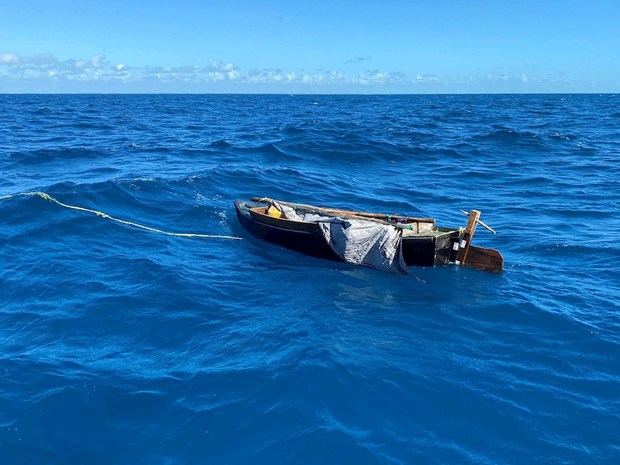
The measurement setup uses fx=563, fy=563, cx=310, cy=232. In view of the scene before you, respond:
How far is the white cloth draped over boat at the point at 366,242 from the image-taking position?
15.6 meters

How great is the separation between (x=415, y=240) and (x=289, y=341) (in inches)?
209

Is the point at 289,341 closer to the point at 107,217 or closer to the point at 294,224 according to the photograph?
the point at 294,224

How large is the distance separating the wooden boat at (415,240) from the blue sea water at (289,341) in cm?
36

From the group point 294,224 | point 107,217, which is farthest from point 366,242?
point 107,217

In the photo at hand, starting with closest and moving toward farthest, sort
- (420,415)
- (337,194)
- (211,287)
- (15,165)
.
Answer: (420,415) → (211,287) → (337,194) → (15,165)

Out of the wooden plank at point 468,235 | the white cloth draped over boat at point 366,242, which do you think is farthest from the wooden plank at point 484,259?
the white cloth draped over boat at point 366,242

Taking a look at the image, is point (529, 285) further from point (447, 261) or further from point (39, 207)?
point (39, 207)

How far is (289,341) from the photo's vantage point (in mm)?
11969

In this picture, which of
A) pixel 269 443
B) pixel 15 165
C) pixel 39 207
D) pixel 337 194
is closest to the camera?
pixel 269 443

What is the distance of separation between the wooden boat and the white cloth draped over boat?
0.24m

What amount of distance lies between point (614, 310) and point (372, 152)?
2826 cm

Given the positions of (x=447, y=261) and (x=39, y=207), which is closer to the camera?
(x=447, y=261)

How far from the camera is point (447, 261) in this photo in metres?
16.1

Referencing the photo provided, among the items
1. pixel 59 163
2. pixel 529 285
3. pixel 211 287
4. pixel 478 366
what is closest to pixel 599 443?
pixel 478 366
